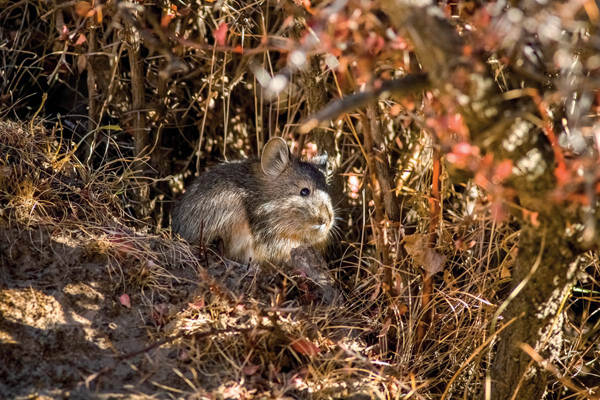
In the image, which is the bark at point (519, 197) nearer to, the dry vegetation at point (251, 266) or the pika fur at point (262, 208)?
the dry vegetation at point (251, 266)

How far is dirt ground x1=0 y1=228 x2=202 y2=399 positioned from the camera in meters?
3.37

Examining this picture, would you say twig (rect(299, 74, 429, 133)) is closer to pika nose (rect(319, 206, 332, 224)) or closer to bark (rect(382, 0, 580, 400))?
bark (rect(382, 0, 580, 400))

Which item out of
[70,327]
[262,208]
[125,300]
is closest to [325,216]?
[262,208]

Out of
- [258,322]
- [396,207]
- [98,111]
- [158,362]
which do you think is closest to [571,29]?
[396,207]

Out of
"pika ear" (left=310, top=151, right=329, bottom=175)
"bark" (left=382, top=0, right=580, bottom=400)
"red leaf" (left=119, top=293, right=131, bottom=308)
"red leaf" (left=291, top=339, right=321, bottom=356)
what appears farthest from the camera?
"pika ear" (left=310, top=151, right=329, bottom=175)

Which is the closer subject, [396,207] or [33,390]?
[33,390]

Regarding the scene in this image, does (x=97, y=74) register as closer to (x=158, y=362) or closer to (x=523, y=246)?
(x=158, y=362)

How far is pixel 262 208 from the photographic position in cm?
539

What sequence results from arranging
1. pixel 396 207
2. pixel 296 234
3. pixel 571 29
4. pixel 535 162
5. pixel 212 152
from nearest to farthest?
pixel 571 29 → pixel 535 162 → pixel 396 207 → pixel 296 234 → pixel 212 152

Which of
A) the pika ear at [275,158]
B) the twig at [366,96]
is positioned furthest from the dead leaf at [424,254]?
the pika ear at [275,158]

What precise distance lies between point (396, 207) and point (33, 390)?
7.40 ft

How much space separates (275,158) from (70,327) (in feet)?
7.38

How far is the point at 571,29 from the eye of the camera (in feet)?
9.87

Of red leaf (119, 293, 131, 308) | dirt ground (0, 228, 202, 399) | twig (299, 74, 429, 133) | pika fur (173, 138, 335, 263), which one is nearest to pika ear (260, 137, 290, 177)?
pika fur (173, 138, 335, 263)
